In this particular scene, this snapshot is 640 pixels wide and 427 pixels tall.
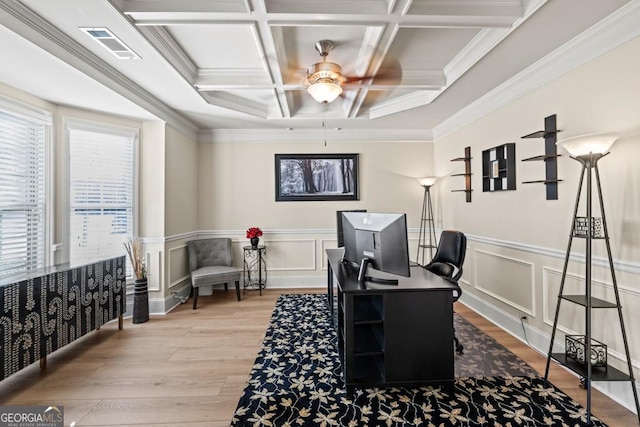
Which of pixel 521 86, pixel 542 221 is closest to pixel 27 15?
pixel 521 86

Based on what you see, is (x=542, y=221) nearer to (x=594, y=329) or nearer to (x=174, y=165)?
(x=594, y=329)

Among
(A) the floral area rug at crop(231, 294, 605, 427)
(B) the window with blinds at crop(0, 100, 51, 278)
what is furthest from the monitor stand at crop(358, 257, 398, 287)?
(B) the window with blinds at crop(0, 100, 51, 278)

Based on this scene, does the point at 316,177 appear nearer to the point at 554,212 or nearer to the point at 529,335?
the point at 554,212

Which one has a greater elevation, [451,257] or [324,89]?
[324,89]

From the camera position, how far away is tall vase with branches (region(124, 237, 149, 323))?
3.47 metres

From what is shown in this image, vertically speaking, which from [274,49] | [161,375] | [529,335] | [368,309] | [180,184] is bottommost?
[161,375]

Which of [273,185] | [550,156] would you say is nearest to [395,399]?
[550,156]

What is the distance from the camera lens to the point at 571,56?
90.9 inches

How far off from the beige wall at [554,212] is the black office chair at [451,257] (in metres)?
0.62

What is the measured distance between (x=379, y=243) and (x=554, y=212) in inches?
64.6

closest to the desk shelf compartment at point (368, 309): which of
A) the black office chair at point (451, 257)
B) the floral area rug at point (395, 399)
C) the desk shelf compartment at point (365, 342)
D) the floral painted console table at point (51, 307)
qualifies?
the desk shelf compartment at point (365, 342)

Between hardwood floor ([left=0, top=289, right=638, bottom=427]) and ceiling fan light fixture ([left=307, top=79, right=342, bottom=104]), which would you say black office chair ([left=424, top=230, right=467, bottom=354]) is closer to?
hardwood floor ([left=0, top=289, right=638, bottom=427])

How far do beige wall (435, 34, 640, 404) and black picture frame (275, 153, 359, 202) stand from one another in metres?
1.64

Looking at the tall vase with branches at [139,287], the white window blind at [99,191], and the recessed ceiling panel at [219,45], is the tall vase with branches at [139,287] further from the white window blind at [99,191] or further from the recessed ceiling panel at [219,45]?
the recessed ceiling panel at [219,45]
